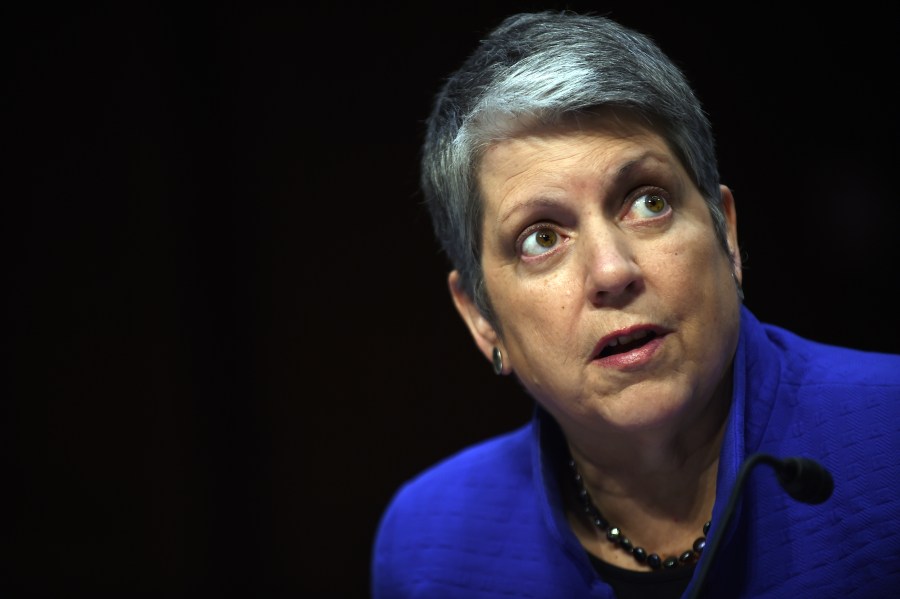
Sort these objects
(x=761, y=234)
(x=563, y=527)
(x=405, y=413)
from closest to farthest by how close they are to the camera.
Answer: (x=563, y=527)
(x=761, y=234)
(x=405, y=413)

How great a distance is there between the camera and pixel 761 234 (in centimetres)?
264

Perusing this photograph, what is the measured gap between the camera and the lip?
1342mm

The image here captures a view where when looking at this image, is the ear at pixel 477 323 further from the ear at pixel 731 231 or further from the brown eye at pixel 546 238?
the ear at pixel 731 231

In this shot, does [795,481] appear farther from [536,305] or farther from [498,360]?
[498,360]

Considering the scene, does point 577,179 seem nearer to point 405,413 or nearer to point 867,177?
point 867,177

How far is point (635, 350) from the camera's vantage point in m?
1.35

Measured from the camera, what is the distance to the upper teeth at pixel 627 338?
136 centimetres

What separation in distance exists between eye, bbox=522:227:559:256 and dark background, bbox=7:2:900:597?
5.35ft

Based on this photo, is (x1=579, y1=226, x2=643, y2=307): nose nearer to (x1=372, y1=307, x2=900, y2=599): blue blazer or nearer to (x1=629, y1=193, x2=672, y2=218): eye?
(x1=629, y1=193, x2=672, y2=218): eye

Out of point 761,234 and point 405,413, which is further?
point 405,413

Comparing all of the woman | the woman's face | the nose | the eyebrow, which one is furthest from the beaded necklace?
the eyebrow

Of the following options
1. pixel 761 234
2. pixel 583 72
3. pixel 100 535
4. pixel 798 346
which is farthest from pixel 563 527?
pixel 100 535

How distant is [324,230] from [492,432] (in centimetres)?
89

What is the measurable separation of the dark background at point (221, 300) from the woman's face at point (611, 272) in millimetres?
1620
